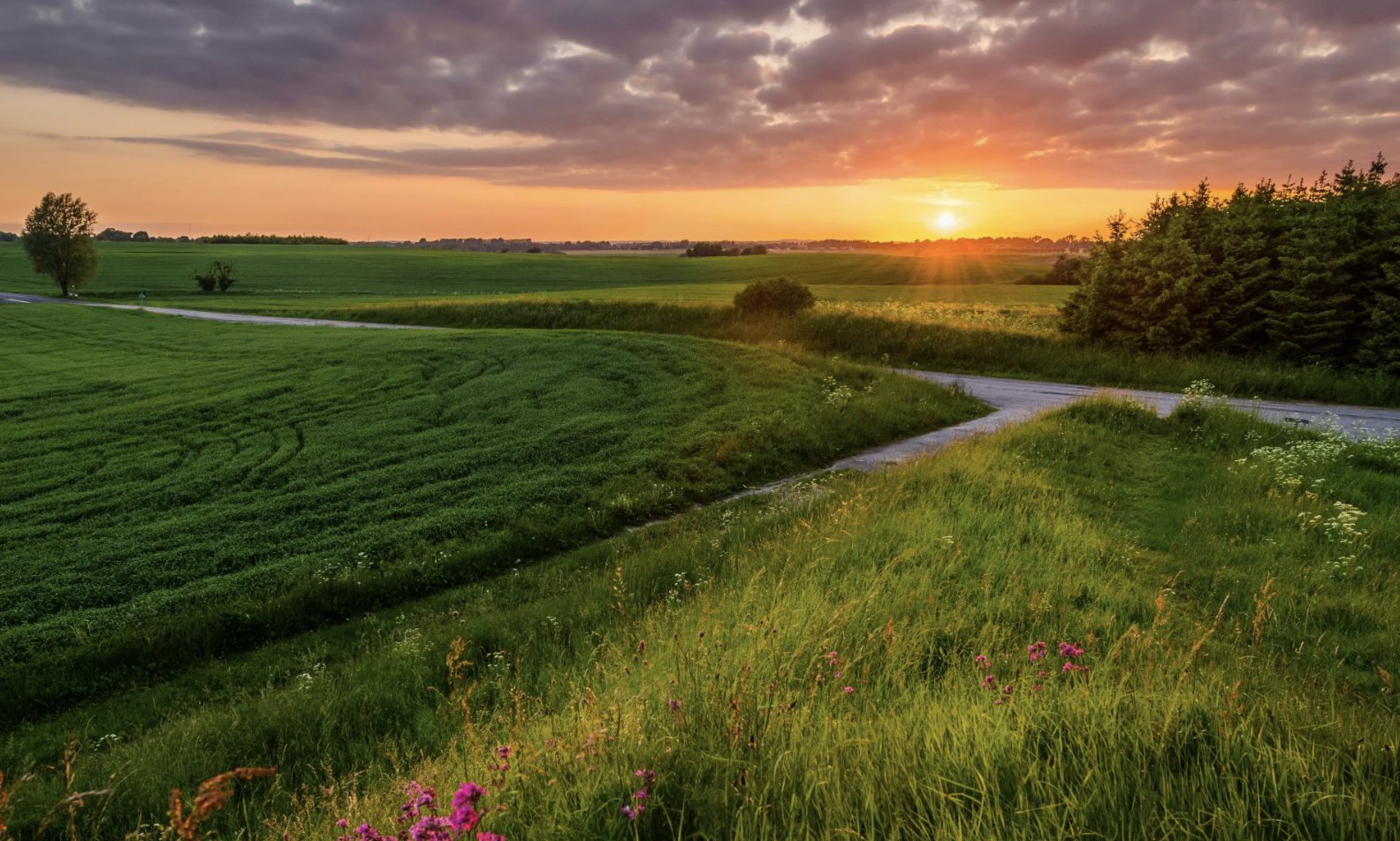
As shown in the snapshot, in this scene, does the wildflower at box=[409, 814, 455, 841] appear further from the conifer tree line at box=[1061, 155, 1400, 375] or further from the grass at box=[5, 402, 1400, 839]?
the conifer tree line at box=[1061, 155, 1400, 375]

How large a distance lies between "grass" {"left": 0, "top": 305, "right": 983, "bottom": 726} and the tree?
5857 cm

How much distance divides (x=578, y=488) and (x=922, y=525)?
262 inches

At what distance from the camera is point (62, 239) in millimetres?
71500

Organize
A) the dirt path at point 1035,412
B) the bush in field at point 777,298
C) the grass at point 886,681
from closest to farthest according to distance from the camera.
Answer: the grass at point 886,681 → the dirt path at point 1035,412 → the bush in field at point 777,298

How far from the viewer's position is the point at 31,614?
887 centimetres

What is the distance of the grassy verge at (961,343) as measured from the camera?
22.2m

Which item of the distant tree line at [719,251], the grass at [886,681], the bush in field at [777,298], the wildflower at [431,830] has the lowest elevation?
the grass at [886,681]

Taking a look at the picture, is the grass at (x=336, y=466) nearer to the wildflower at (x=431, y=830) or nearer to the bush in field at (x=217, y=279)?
the wildflower at (x=431, y=830)

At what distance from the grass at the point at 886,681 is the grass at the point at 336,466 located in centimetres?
99

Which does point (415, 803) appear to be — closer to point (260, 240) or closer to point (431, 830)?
point (431, 830)

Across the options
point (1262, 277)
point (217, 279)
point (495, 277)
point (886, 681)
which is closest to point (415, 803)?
point (886, 681)

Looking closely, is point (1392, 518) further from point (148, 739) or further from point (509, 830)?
point (148, 739)

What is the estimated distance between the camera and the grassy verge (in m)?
22.2

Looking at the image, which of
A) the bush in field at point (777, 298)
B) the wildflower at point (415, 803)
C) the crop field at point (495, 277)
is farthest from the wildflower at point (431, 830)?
the crop field at point (495, 277)
